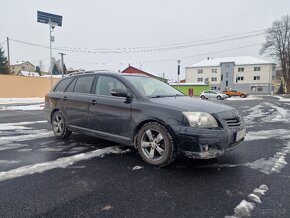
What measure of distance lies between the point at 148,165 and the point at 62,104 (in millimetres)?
2787

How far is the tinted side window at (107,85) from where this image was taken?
4.60 metres

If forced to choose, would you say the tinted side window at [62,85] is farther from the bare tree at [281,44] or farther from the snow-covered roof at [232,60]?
the snow-covered roof at [232,60]

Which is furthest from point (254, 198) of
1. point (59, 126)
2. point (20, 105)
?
point (20, 105)

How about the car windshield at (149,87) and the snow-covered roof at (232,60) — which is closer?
the car windshield at (149,87)

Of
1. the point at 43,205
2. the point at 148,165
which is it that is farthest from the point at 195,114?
the point at 43,205

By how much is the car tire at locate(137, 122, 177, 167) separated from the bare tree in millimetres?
55052

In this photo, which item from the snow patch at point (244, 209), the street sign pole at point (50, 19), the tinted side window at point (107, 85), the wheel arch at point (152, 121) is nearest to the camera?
the snow patch at point (244, 209)

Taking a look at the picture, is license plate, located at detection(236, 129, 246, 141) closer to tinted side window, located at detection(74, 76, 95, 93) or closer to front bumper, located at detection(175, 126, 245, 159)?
front bumper, located at detection(175, 126, 245, 159)

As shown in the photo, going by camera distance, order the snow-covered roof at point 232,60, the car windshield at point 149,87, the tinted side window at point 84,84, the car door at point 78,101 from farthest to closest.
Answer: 1. the snow-covered roof at point 232,60
2. the tinted side window at point 84,84
3. the car door at point 78,101
4. the car windshield at point 149,87

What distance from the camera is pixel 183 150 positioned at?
11.9 ft

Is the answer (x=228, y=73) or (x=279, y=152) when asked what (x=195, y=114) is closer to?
(x=279, y=152)

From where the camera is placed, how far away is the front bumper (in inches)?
138

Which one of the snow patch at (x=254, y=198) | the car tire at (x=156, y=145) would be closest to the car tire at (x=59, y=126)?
the car tire at (x=156, y=145)

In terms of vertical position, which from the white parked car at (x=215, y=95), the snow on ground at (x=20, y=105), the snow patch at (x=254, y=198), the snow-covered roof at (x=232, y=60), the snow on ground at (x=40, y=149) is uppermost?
the snow-covered roof at (x=232, y=60)
